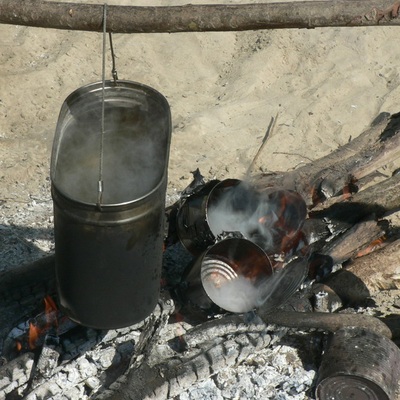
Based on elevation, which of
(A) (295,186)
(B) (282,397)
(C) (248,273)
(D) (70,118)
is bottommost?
(B) (282,397)

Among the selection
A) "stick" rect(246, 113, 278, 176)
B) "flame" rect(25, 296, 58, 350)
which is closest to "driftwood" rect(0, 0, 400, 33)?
"flame" rect(25, 296, 58, 350)

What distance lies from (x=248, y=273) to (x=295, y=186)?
2.32 feet

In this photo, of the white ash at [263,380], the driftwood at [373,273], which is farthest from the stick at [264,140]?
the white ash at [263,380]

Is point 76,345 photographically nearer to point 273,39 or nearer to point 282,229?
point 282,229

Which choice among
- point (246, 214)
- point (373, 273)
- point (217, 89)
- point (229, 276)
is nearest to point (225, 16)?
point (246, 214)

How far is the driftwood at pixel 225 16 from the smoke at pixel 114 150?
356 mm

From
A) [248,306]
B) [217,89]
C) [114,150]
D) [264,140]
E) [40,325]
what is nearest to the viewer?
[114,150]

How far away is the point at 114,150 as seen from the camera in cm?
341

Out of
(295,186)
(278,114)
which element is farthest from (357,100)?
(295,186)

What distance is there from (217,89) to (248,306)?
9.81 ft

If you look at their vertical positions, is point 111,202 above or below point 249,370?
above

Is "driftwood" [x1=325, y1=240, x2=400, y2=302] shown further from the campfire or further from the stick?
the stick

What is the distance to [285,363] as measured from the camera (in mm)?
A: 4418

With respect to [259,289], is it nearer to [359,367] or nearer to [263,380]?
[263,380]
